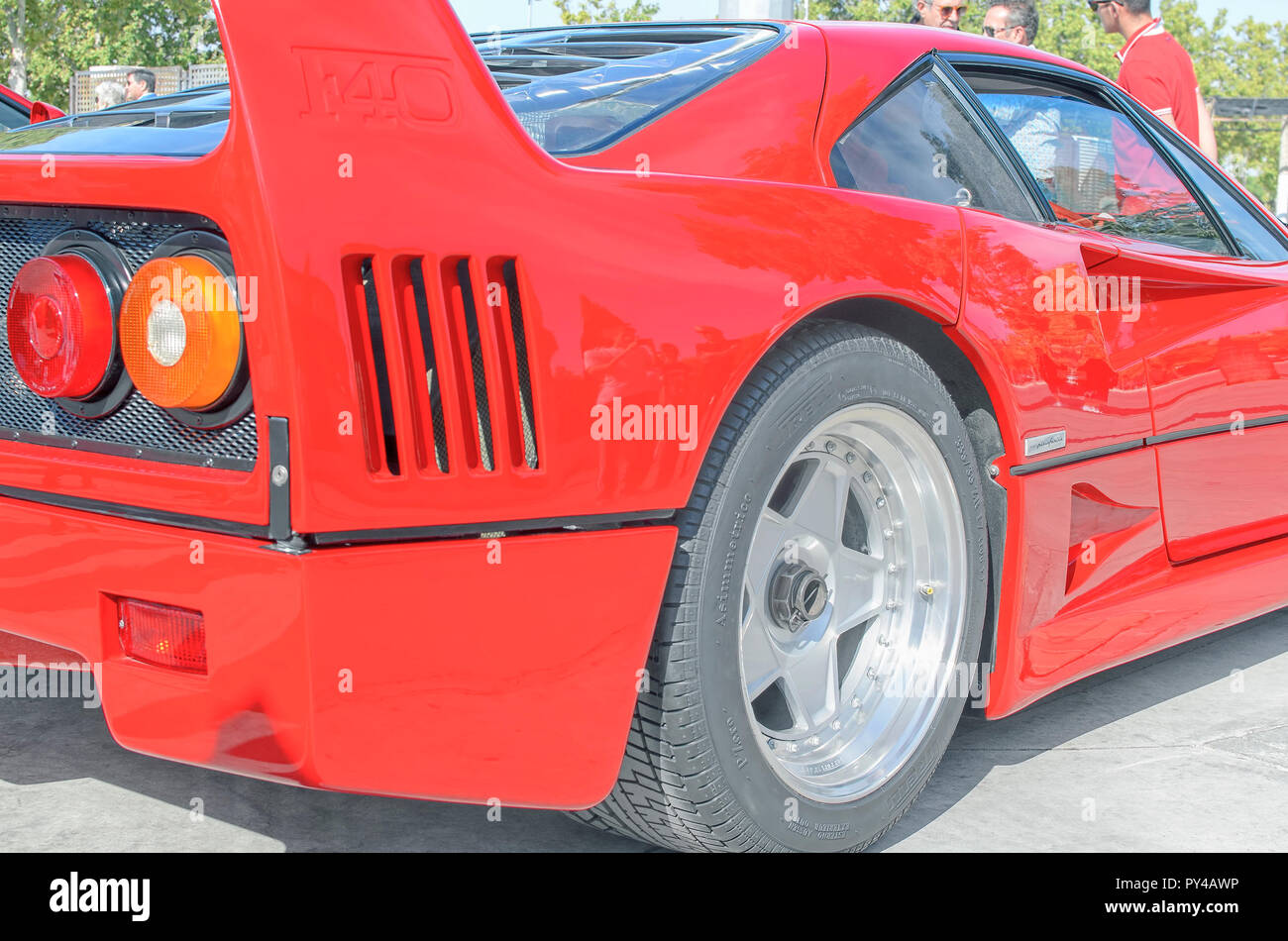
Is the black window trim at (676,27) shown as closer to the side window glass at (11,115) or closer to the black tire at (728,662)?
the black tire at (728,662)

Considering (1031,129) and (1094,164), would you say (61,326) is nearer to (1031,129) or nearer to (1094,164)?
(1031,129)

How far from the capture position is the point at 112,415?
5.78ft

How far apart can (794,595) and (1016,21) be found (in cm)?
389

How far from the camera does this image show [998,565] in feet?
7.91

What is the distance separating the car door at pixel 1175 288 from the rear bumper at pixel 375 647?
1.34m

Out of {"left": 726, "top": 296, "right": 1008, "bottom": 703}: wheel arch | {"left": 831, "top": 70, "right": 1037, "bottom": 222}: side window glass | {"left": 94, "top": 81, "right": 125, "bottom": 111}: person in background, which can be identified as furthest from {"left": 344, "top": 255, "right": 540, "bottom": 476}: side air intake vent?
{"left": 94, "top": 81, "right": 125, "bottom": 111}: person in background

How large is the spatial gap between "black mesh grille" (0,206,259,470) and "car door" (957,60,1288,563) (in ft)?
5.57

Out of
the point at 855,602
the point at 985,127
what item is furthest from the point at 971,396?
the point at 985,127

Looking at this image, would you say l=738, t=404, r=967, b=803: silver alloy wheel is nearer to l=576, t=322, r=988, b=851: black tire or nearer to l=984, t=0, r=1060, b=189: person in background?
l=576, t=322, r=988, b=851: black tire

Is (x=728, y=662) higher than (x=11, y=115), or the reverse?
(x=11, y=115)

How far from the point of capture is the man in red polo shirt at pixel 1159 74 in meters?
4.94
